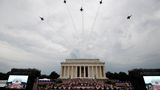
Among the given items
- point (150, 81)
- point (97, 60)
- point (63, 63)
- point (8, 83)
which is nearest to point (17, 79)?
point (8, 83)

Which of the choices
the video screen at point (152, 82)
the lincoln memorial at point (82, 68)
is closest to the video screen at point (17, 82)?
the video screen at point (152, 82)

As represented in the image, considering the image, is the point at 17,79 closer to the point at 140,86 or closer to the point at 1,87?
the point at 1,87

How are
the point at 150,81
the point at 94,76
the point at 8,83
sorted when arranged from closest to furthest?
the point at 150,81, the point at 8,83, the point at 94,76

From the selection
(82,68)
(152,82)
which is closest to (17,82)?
(152,82)

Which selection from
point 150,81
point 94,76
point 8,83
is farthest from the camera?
point 94,76

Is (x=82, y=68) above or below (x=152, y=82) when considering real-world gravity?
above

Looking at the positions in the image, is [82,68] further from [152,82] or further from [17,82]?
[152,82]

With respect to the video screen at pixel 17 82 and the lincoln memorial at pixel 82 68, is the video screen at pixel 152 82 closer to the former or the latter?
the video screen at pixel 17 82
